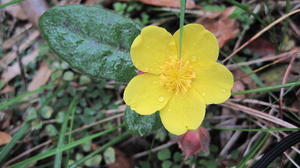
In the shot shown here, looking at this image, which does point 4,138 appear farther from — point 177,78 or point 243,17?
point 243,17

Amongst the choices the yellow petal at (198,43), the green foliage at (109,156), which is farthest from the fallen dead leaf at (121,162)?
the yellow petal at (198,43)

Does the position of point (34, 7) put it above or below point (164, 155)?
above

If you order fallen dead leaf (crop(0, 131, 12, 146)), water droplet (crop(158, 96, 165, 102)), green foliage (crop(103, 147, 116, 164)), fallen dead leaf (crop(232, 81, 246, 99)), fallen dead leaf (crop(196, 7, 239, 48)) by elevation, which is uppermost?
water droplet (crop(158, 96, 165, 102))

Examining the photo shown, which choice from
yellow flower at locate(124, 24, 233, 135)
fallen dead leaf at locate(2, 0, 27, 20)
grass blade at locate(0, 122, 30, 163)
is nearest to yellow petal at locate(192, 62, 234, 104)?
yellow flower at locate(124, 24, 233, 135)

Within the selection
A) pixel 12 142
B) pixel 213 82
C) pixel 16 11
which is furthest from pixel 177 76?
pixel 16 11

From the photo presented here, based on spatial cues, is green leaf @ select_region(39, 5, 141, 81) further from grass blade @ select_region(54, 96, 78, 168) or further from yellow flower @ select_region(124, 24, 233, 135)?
grass blade @ select_region(54, 96, 78, 168)

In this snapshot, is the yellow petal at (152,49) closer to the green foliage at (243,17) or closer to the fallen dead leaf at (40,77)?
the green foliage at (243,17)
